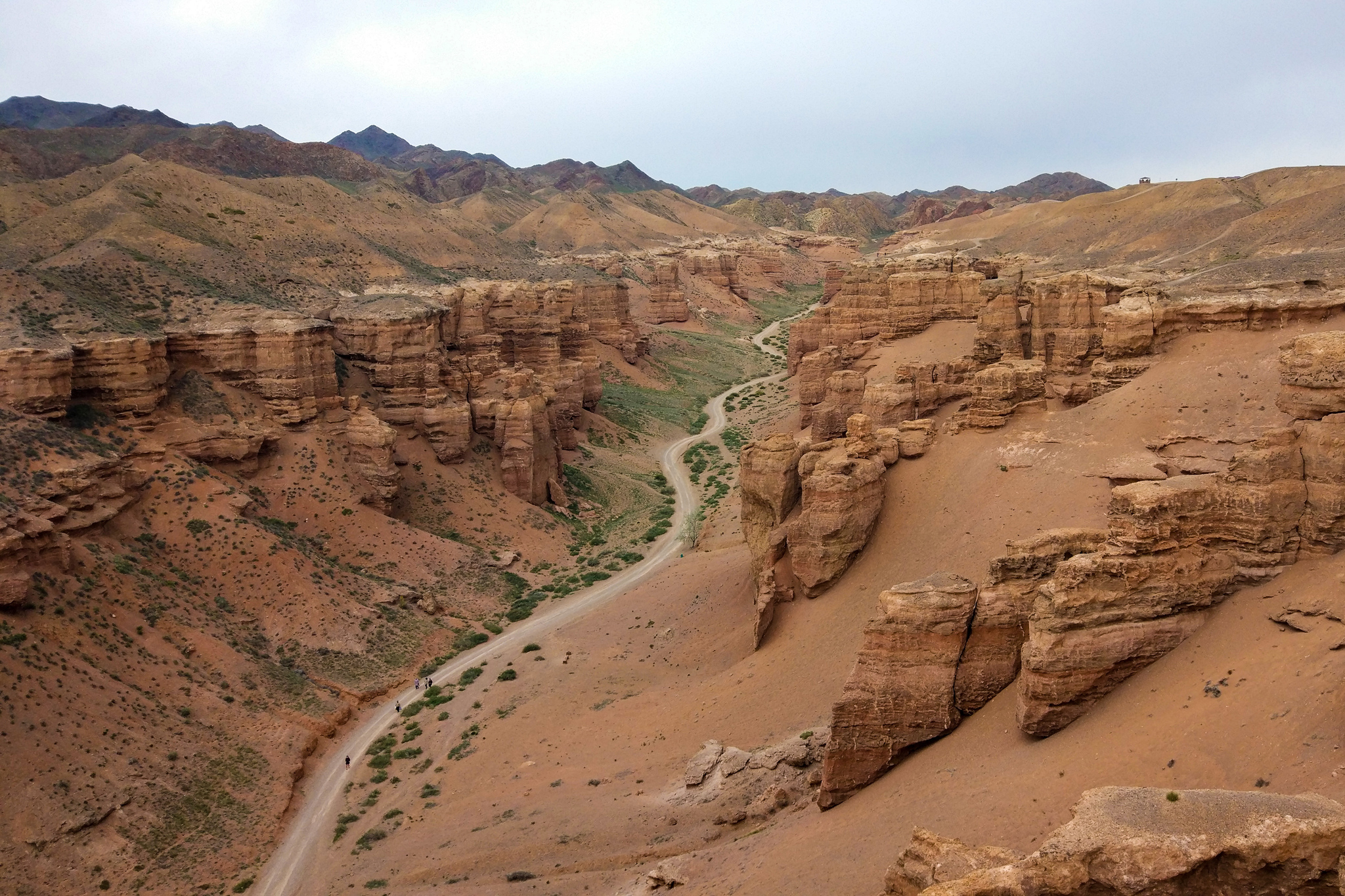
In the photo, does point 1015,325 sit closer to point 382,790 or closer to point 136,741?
point 382,790

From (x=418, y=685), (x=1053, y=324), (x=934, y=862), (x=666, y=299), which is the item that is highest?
(x=666, y=299)

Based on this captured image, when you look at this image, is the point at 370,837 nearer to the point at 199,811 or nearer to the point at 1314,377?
the point at 199,811

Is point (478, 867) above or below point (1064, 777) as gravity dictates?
Answer: below

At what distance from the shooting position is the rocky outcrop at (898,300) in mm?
62312

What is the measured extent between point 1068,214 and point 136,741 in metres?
102

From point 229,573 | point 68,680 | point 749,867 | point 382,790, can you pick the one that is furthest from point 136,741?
point 749,867

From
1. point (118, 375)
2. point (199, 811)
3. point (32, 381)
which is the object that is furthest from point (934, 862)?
point (118, 375)

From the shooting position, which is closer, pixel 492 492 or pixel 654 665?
pixel 654 665

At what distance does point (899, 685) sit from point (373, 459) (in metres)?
36.5

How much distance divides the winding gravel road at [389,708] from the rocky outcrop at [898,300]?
16.0 metres

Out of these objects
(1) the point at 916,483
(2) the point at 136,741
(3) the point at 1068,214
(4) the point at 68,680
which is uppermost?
(3) the point at 1068,214

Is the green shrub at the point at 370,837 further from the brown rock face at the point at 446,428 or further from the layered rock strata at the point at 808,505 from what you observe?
the brown rock face at the point at 446,428

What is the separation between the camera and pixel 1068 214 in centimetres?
10481

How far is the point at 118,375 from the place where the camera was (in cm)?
4412
